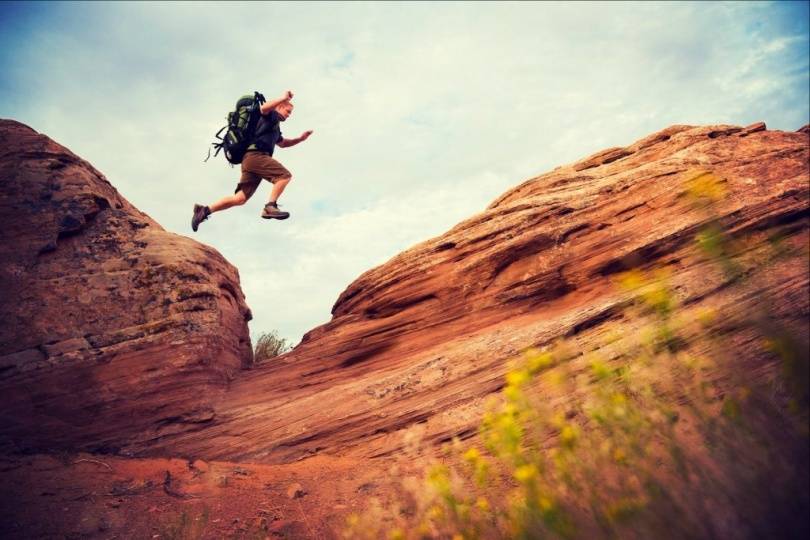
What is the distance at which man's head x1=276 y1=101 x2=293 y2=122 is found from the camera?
768 centimetres

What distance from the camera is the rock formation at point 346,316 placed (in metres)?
6.41

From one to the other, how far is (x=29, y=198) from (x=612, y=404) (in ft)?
29.1

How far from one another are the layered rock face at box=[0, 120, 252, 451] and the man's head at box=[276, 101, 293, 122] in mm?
2911

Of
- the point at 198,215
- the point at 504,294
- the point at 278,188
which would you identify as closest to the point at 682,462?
the point at 504,294

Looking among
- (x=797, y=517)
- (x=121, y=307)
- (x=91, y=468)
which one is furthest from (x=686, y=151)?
(x=91, y=468)

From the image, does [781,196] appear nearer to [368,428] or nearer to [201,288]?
[368,428]

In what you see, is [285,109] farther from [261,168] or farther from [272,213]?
[272,213]

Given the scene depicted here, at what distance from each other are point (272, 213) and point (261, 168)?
0.86 meters

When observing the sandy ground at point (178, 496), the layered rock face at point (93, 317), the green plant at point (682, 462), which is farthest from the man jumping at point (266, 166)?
the green plant at point (682, 462)

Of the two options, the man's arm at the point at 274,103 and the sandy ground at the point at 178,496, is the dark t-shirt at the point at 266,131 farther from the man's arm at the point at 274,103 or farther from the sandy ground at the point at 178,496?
the sandy ground at the point at 178,496

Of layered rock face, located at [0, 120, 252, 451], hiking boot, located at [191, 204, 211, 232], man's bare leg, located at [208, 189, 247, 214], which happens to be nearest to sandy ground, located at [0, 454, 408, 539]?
layered rock face, located at [0, 120, 252, 451]

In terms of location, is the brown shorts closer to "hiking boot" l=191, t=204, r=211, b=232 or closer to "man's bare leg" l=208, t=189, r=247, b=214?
"man's bare leg" l=208, t=189, r=247, b=214

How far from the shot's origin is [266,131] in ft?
25.7

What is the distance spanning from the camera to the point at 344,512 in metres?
5.23
